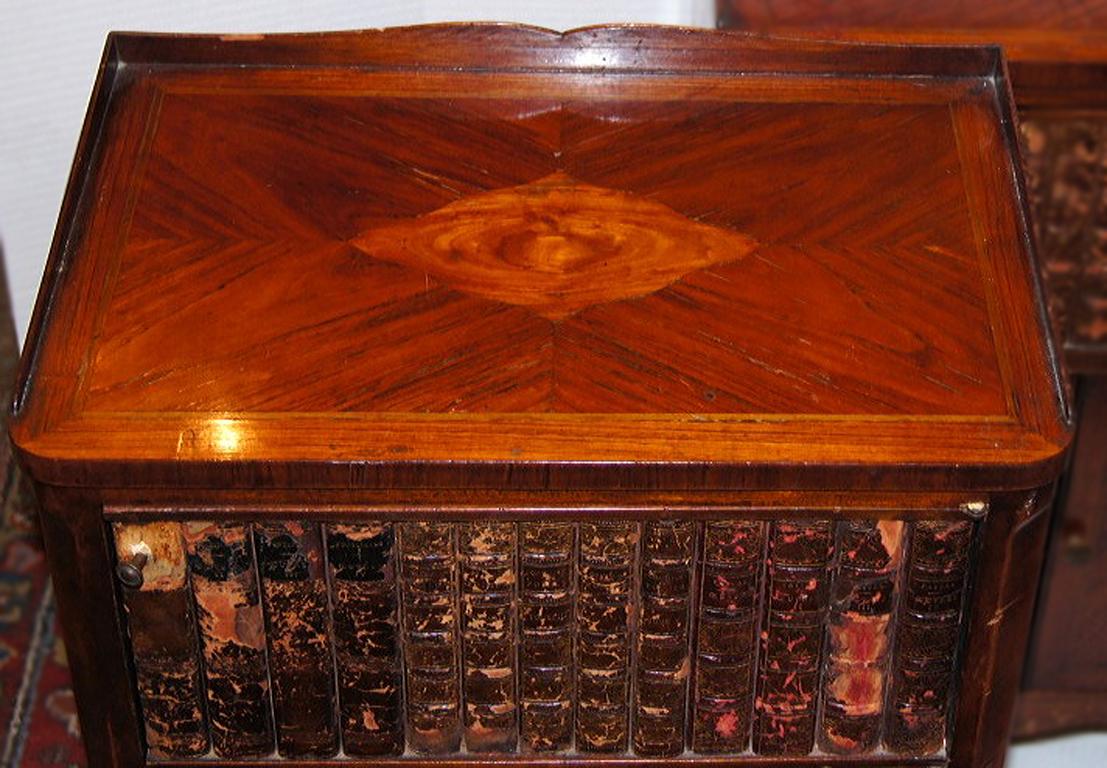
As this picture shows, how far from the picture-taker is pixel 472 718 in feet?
4.81

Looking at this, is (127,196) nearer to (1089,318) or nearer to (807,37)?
(807,37)

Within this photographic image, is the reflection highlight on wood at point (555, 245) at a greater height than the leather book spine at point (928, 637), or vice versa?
the reflection highlight on wood at point (555, 245)

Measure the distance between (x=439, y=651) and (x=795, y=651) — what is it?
316 mm

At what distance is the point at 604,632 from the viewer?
1410 mm

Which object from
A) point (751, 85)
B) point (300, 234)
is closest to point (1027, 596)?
point (751, 85)

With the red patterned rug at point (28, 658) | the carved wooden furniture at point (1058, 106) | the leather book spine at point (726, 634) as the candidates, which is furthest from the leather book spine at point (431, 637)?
the red patterned rug at point (28, 658)

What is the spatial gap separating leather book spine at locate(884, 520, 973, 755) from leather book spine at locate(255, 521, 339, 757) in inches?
20.0

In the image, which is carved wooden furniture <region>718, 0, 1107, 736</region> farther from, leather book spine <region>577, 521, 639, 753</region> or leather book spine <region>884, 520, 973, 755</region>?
leather book spine <region>577, 521, 639, 753</region>

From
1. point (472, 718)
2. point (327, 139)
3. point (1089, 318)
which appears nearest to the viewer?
point (472, 718)

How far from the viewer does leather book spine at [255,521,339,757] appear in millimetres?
1355

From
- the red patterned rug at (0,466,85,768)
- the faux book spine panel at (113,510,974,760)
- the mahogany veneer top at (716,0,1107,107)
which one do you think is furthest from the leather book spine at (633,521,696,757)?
the red patterned rug at (0,466,85,768)

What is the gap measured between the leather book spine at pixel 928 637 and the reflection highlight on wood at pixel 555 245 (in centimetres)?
32

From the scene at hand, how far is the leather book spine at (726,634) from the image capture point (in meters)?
1.36

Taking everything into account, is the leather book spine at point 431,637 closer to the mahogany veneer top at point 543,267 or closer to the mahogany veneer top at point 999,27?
the mahogany veneer top at point 543,267
